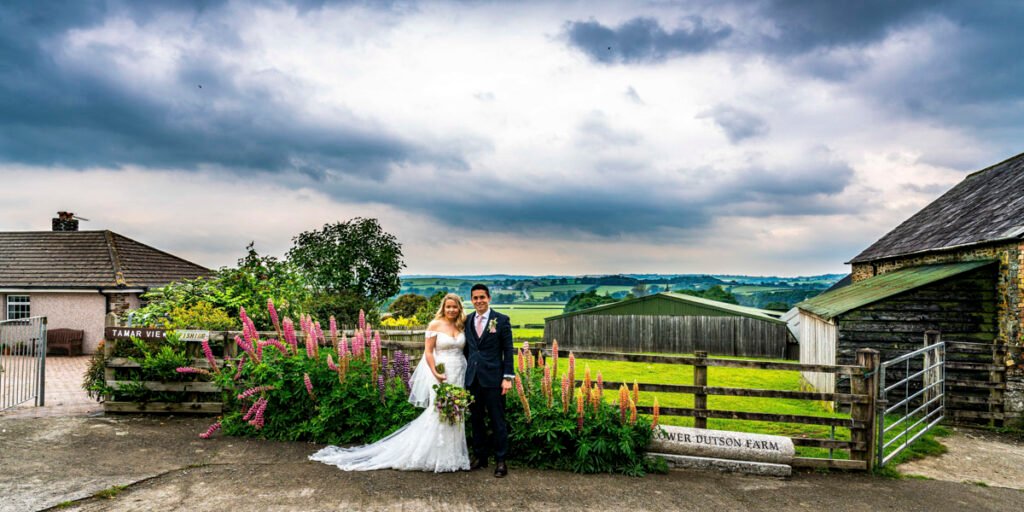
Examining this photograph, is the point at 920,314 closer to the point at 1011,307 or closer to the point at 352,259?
the point at 1011,307

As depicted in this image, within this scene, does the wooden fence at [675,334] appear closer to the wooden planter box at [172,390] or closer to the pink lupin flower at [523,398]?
the wooden planter box at [172,390]

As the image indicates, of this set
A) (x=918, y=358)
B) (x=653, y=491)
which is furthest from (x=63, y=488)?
(x=918, y=358)

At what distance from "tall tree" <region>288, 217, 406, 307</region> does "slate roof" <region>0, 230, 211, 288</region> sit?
5458mm

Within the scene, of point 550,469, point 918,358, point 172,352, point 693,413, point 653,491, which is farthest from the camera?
point 918,358

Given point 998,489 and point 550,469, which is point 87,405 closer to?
point 550,469

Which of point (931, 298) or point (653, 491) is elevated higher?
point (931, 298)

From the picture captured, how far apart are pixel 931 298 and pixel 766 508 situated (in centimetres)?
913

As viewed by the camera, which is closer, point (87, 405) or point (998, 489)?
point (998, 489)

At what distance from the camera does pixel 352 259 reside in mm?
28344

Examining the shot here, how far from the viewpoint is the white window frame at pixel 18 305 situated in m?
21.9

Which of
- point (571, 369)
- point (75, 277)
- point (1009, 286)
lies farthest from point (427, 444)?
point (75, 277)

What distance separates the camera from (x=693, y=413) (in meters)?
7.20

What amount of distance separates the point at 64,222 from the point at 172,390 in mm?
24106

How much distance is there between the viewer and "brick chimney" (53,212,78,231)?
26891mm
